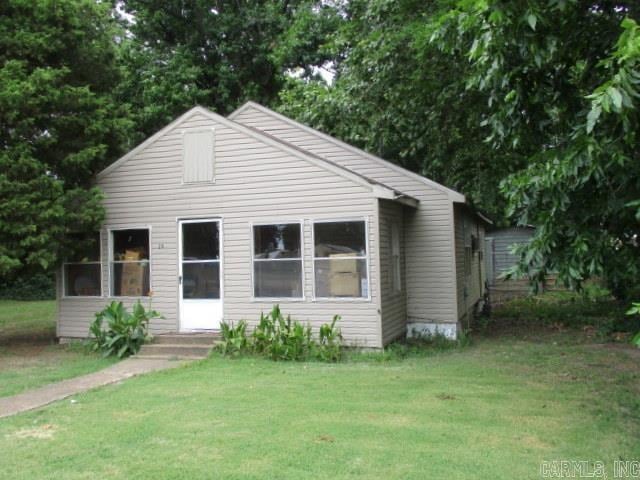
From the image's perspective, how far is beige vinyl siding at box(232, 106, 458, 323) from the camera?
12.1 meters

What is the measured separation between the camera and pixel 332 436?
571 cm

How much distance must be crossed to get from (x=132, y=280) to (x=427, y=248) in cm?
591

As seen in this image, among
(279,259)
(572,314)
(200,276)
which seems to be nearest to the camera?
(279,259)

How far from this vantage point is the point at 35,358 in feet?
36.2

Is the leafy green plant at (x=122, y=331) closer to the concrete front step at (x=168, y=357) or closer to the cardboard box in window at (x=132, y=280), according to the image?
the concrete front step at (x=168, y=357)

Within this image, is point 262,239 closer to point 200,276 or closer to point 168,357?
point 200,276

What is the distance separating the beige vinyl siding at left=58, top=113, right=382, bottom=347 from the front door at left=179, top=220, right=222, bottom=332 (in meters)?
0.16

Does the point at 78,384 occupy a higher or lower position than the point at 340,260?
lower

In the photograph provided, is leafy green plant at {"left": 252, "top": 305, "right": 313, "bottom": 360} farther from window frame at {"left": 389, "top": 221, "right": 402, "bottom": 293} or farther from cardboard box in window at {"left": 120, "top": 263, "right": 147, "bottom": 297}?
cardboard box in window at {"left": 120, "top": 263, "right": 147, "bottom": 297}

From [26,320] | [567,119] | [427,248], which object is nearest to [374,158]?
[427,248]

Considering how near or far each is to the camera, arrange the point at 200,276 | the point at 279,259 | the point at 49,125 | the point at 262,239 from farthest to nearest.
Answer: the point at 49,125 < the point at 200,276 < the point at 262,239 < the point at 279,259

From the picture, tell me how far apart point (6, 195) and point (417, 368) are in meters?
7.68

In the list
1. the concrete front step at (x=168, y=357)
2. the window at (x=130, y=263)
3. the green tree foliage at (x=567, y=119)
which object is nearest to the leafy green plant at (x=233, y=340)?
the concrete front step at (x=168, y=357)

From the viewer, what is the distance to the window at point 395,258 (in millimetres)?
11539
